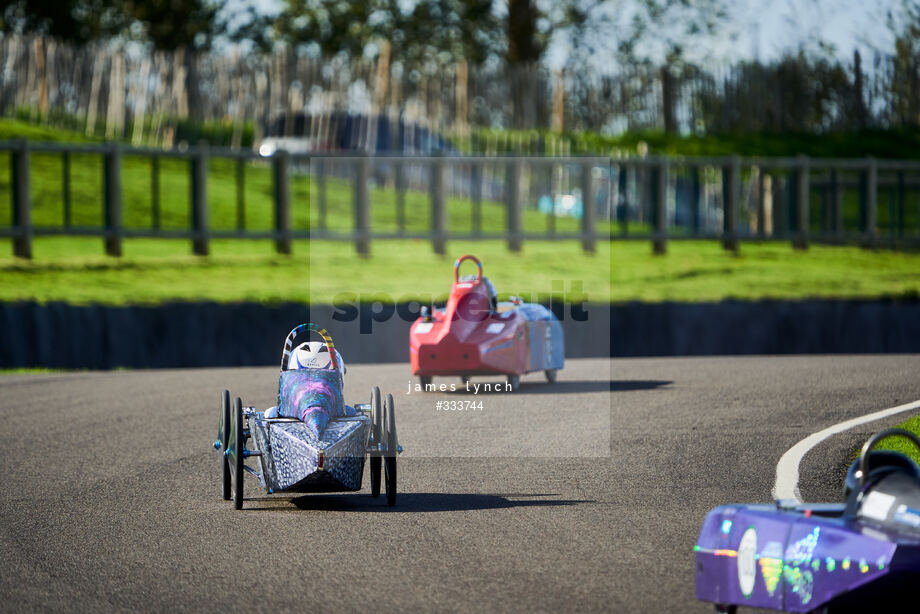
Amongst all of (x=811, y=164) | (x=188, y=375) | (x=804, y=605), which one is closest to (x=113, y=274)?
(x=188, y=375)

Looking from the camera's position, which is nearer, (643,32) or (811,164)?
(811,164)

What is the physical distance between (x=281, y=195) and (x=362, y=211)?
4.37 ft

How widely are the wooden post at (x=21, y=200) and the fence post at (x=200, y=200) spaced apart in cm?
254

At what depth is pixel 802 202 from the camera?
89.0 feet

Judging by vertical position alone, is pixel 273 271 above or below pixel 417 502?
above

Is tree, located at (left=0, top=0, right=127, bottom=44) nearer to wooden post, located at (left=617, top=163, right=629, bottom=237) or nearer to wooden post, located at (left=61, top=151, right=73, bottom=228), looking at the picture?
wooden post, located at (left=61, top=151, right=73, bottom=228)

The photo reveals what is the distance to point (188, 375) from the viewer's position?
1661 centimetres

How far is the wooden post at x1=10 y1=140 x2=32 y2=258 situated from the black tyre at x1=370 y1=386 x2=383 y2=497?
15094 millimetres

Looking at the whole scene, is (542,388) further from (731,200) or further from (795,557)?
(731,200)

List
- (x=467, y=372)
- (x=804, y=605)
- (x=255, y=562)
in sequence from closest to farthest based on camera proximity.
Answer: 1. (x=804, y=605)
2. (x=255, y=562)
3. (x=467, y=372)

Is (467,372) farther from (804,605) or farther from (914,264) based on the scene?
(914,264)

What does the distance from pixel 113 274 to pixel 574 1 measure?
2504 cm

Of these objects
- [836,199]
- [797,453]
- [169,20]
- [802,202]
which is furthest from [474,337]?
[169,20]

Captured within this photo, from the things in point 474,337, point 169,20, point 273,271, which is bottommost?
point 474,337
